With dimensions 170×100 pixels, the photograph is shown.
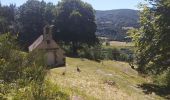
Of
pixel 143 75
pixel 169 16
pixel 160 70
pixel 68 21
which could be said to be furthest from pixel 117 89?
pixel 68 21

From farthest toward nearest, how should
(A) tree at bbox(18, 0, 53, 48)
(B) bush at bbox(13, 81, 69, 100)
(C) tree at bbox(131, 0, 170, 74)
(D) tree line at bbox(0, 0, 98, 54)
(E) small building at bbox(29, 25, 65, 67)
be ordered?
(D) tree line at bbox(0, 0, 98, 54), (A) tree at bbox(18, 0, 53, 48), (E) small building at bbox(29, 25, 65, 67), (C) tree at bbox(131, 0, 170, 74), (B) bush at bbox(13, 81, 69, 100)

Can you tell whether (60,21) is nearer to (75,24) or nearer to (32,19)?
(75,24)

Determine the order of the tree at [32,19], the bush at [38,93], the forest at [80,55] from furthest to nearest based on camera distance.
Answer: the tree at [32,19] < the forest at [80,55] < the bush at [38,93]

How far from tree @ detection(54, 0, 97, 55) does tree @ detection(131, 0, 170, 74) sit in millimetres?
41607

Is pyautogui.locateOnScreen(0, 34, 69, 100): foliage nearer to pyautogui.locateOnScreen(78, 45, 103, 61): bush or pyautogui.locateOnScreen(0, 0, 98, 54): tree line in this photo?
pyautogui.locateOnScreen(0, 0, 98, 54): tree line

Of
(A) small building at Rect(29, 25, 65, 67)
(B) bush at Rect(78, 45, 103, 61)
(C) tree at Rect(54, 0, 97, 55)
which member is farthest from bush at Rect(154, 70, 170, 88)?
(C) tree at Rect(54, 0, 97, 55)

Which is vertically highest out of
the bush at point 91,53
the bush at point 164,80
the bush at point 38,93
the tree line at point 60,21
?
the bush at point 38,93

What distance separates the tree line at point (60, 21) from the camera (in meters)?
87.7

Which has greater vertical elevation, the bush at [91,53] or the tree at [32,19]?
the tree at [32,19]

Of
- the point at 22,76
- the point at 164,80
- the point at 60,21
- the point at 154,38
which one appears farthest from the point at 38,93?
the point at 60,21

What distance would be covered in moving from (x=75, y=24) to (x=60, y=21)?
3.86 meters

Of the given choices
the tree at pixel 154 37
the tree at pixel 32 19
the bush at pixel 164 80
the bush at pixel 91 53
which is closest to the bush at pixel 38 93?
the tree at pixel 154 37

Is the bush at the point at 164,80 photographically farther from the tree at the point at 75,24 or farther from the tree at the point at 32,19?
the tree at the point at 32,19

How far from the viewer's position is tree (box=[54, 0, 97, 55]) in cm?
8869
